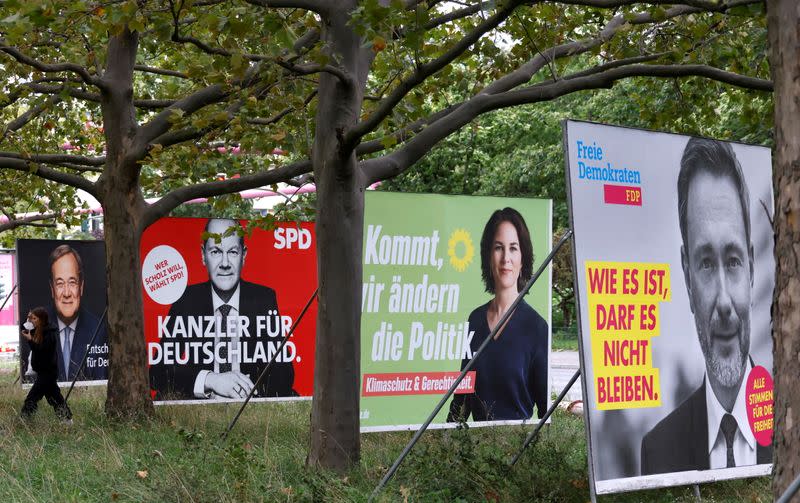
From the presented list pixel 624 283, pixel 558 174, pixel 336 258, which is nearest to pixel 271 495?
pixel 336 258

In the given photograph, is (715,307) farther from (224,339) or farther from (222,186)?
(224,339)

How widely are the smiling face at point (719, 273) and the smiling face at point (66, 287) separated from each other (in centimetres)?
1189

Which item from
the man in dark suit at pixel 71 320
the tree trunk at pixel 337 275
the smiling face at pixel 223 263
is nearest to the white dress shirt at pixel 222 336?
the smiling face at pixel 223 263

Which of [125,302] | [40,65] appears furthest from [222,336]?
[40,65]

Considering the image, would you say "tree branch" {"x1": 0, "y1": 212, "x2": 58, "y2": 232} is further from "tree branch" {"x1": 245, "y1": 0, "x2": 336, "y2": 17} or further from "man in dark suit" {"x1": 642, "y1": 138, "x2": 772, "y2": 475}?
"man in dark suit" {"x1": 642, "y1": 138, "x2": 772, "y2": 475}

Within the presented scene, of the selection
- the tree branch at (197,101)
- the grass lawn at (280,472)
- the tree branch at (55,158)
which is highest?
the tree branch at (197,101)

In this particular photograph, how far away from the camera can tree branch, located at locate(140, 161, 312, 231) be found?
1216cm

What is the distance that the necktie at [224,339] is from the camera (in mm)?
14258

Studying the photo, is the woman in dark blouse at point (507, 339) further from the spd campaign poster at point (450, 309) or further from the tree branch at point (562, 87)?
the tree branch at point (562, 87)

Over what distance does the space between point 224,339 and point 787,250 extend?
1011 centimetres

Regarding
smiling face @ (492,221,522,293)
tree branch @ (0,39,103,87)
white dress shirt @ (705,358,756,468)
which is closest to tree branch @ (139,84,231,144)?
tree branch @ (0,39,103,87)

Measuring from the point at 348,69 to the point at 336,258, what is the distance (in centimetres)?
148

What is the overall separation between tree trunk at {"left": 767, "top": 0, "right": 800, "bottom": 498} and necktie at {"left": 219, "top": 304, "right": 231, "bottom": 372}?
9.83 meters

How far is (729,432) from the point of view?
8.48 meters
